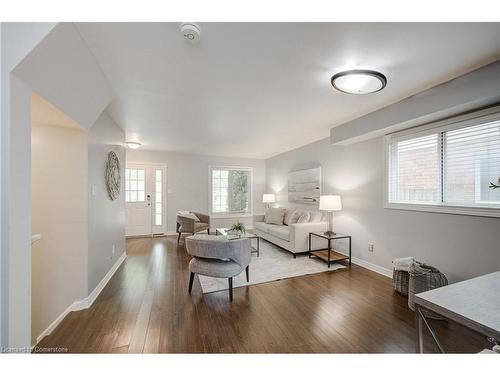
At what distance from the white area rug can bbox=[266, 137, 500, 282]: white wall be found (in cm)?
76

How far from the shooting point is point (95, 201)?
245 cm

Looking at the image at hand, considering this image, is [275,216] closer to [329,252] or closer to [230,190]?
[329,252]

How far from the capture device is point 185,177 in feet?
20.1

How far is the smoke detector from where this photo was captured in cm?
130

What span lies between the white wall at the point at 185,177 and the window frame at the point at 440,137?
14.4 ft

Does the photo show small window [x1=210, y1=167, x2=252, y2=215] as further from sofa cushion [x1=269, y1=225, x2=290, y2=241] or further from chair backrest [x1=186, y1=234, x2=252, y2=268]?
chair backrest [x1=186, y1=234, x2=252, y2=268]

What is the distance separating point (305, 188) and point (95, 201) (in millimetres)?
3935

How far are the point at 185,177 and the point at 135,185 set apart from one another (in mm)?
1309

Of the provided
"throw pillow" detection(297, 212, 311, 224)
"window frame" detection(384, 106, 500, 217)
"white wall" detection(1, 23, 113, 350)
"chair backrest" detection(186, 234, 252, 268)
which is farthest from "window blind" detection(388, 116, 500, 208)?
"white wall" detection(1, 23, 113, 350)

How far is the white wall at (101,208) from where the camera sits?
2329 millimetres

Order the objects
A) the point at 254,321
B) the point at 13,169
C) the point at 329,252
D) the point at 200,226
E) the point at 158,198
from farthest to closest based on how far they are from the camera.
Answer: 1. the point at 158,198
2. the point at 200,226
3. the point at 329,252
4. the point at 254,321
5. the point at 13,169

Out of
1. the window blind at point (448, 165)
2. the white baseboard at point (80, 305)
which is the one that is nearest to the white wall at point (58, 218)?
the white baseboard at point (80, 305)

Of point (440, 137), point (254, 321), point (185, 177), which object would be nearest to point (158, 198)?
point (185, 177)
